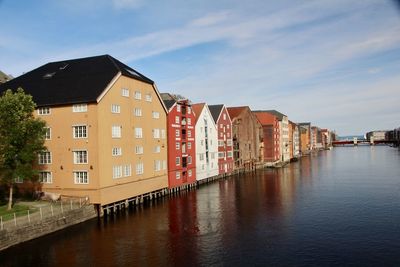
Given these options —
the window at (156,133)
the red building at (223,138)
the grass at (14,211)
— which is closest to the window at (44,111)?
the grass at (14,211)

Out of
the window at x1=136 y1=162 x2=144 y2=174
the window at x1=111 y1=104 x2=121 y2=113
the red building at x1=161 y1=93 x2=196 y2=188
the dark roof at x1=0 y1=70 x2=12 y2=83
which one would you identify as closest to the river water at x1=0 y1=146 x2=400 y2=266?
the window at x1=136 y1=162 x2=144 y2=174

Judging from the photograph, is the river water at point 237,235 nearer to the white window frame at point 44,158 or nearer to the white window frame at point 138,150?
the white window frame at point 138,150

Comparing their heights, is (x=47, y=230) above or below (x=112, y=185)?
below

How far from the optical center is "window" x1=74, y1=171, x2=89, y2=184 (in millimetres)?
46969

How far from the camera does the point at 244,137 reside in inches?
4368

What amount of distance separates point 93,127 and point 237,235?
22630 mm

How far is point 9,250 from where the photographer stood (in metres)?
33.5

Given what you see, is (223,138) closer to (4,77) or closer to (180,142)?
(180,142)

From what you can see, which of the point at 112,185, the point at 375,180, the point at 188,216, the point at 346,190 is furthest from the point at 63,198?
the point at 375,180

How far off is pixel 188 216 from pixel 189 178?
27462 millimetres

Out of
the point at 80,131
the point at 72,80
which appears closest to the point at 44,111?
the point at 72,80

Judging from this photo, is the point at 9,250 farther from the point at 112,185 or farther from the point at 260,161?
the point at 260,161

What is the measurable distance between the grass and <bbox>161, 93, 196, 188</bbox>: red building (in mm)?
27792

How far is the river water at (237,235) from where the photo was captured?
31.2 meters
